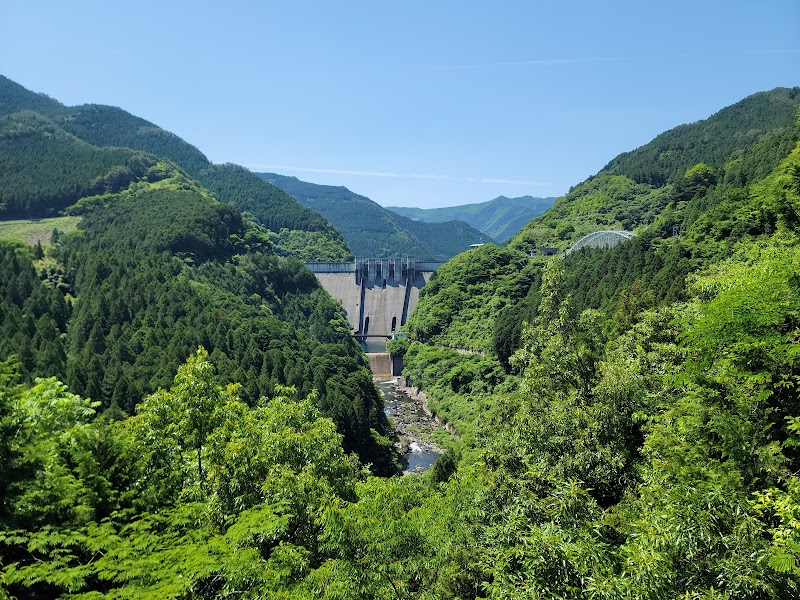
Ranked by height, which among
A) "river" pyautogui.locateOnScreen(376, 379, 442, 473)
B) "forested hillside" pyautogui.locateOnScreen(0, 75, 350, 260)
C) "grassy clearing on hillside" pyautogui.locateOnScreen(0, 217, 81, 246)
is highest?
"forested hillside" pyautogui.locateOnScreen(0, 75, 350, 260)

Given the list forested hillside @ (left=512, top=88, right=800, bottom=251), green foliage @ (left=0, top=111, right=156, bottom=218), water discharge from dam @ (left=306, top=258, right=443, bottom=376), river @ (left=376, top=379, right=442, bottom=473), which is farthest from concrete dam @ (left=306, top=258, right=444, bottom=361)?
green foliage @ (left=0, top=111, right=156, bottom=218)

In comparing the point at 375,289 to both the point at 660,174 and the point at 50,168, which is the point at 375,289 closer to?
the point at 660,174

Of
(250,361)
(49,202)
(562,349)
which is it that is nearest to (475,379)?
(250,361)

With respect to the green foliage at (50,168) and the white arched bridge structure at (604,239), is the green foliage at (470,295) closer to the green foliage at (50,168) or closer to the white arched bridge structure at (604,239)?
the white arched bridge structure at (604,239)

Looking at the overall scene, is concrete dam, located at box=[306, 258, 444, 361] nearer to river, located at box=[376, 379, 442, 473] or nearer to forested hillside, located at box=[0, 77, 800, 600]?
river, located at box=[376, 379, 442, 473]

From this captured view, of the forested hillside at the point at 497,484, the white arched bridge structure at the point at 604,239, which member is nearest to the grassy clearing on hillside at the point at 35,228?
the white arched bridge structure at the point at 604,239

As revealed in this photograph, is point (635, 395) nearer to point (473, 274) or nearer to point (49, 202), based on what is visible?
point (473, 274)

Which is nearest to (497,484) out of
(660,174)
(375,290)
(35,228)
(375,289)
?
(375,290)
